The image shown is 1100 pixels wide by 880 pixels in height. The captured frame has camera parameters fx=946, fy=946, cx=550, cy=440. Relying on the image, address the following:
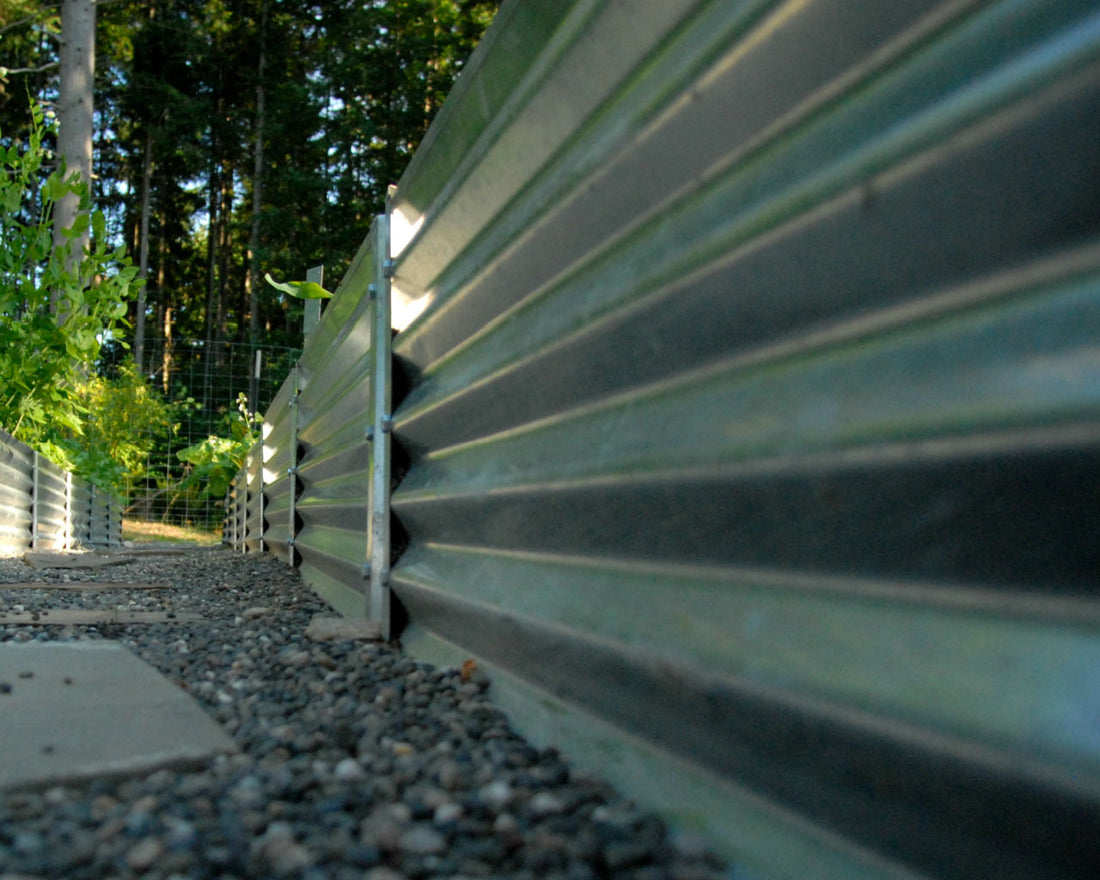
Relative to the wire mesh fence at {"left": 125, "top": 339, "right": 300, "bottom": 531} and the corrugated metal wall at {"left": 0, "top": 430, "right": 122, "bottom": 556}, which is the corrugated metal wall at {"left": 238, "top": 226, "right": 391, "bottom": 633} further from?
the wire mesh fence at {"left": 125, "top": 339, "right": 300, "bottom": 531}

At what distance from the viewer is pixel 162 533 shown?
14.5 meters

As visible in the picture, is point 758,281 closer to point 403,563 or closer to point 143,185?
point 403,563

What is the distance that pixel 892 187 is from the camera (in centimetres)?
88

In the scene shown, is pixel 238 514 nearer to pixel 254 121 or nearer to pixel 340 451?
pixel 340 451

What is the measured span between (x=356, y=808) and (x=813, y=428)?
0.76 metres

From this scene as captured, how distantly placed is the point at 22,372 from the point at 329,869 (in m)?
7.02

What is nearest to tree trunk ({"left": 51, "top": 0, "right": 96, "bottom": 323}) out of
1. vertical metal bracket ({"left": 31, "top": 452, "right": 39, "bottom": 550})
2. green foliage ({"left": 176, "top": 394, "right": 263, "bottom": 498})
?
green foliage ({"left": 176, "top": 394, "right": 263, "bottom": 498})

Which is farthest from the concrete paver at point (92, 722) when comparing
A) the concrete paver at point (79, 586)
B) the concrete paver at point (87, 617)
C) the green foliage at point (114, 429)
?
the green foliage at point (114, 429)

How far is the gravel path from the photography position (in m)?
1.02

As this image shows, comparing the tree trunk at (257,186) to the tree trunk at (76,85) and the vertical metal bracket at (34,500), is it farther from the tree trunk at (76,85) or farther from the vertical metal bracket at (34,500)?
the vertical metal bracket at (34,500)

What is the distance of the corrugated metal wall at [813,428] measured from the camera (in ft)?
2.33

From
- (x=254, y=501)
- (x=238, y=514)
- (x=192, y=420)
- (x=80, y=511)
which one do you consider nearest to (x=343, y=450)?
(x=254, y=501)

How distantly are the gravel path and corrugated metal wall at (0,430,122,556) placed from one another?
5.00 m

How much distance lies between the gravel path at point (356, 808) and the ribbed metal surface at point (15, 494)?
15.7 feet
